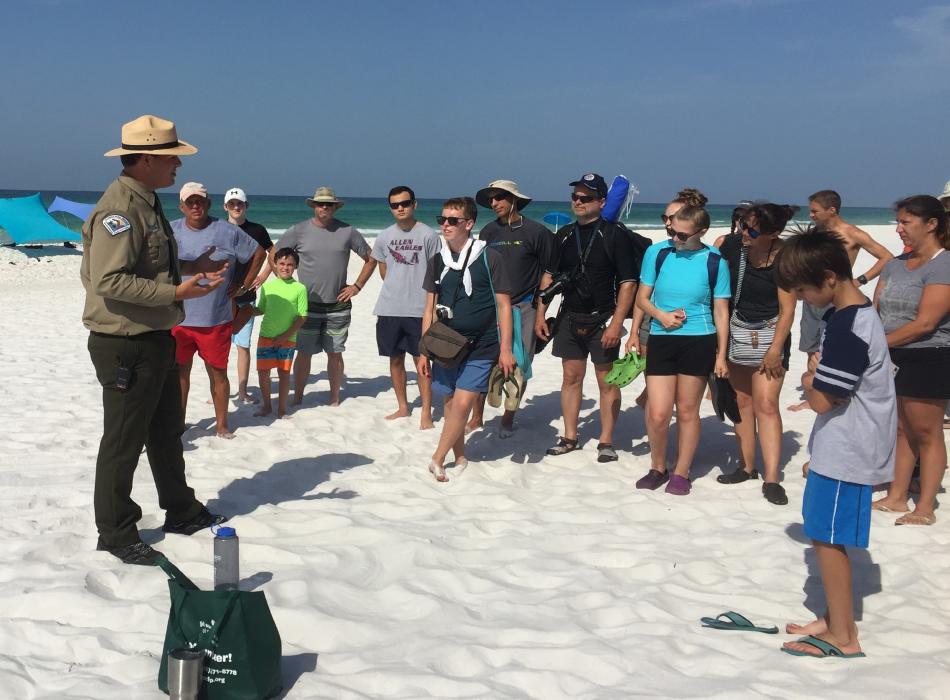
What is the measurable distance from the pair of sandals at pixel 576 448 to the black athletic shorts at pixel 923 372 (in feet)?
6.36

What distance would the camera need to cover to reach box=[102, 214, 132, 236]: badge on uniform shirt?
3621 mm

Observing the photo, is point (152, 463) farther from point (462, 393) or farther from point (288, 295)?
point (288, 295)

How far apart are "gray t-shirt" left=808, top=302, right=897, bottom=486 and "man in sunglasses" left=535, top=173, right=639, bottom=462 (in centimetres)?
248

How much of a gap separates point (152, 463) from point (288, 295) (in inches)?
110

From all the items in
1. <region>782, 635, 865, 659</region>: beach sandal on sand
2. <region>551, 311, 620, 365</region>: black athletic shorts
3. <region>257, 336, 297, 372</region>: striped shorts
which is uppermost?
<region>551, 311, 620, 365</region>: black athletic shorts

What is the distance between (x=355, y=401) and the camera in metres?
7.37

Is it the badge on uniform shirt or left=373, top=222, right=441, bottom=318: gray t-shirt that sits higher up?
the badge on uniform shirt

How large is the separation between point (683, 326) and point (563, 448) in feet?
4.61

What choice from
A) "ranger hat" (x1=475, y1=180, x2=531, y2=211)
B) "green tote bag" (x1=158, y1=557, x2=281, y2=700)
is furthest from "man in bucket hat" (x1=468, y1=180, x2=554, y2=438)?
"green tote bag" (x1=158, y1=557, x2=281, y2=700)

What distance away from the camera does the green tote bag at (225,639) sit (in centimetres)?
267

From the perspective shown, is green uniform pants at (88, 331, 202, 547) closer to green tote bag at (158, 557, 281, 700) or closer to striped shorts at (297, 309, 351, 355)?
green tote bag at (158, 557, 281, 700)

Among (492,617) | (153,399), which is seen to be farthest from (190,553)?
(492,617)

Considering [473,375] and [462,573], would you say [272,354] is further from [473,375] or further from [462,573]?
[462,573]

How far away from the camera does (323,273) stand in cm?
696
